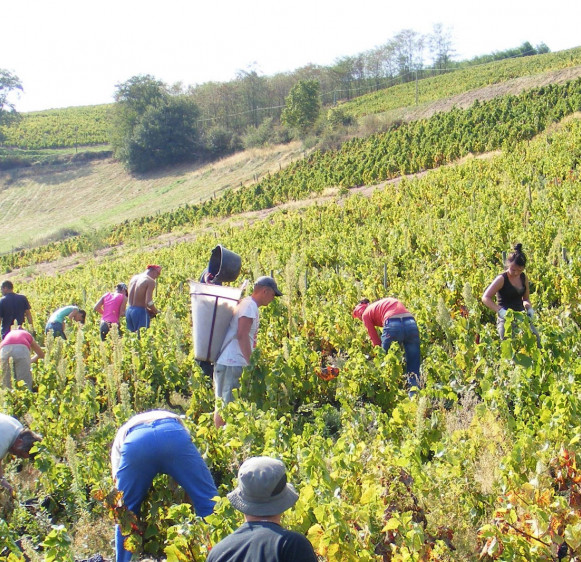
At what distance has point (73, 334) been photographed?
8898 mm

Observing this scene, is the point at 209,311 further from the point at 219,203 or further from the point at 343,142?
the point at 343,142

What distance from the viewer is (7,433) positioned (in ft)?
14.1

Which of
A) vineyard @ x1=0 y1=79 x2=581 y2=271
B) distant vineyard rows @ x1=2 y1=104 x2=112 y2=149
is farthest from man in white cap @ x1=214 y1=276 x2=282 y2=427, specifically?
distant vineyard rows @ x1=2 y1=104 x2=112 y2=149

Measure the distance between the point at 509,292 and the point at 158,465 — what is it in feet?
12.6

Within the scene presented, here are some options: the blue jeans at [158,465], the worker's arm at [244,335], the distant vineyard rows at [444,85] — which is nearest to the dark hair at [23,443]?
the blue jeans at [158,465]

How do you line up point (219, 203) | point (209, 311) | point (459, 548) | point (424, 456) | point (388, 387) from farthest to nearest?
point (219, 203) < point (388, 387) < point (209, 311) < point (424, 456) < point (459, 548)

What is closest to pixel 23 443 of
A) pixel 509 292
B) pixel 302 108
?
pixel 509 292

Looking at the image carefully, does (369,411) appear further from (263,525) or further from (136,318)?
(136,318)

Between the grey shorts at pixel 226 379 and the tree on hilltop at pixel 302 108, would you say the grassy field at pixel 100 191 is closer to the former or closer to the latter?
the tree on hilltop at pixel 302 108

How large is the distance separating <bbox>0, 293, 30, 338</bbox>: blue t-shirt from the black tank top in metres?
6.72

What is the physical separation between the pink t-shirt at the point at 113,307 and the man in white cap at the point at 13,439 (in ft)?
14.7

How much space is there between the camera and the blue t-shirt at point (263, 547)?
237cm

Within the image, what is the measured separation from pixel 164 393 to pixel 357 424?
3143 mm

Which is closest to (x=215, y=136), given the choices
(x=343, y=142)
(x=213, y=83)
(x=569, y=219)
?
(x=213, y=83)
